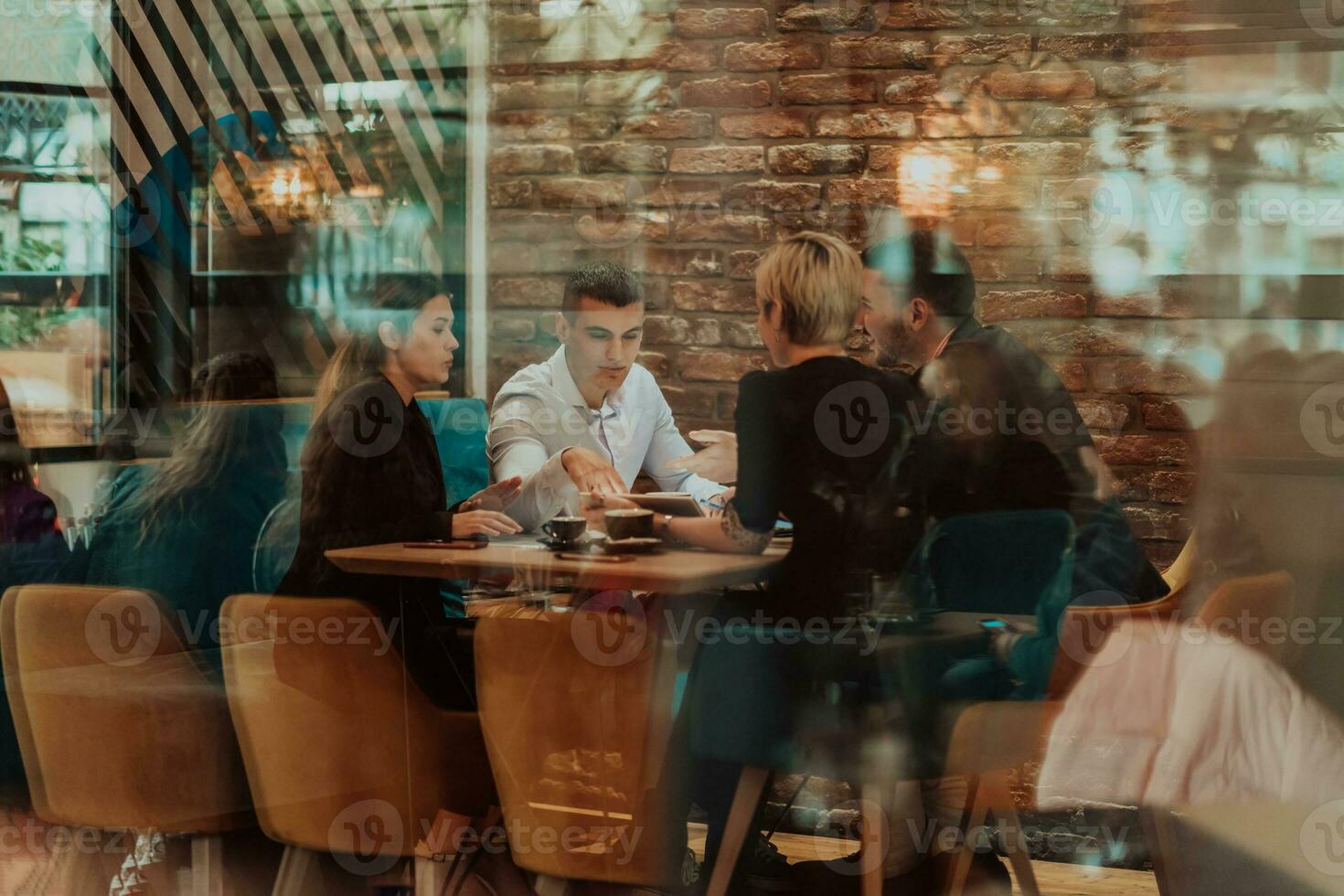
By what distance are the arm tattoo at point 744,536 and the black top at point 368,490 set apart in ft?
1.59

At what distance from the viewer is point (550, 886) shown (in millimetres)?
2068

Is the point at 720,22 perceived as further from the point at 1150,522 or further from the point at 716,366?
the point at 1150,522

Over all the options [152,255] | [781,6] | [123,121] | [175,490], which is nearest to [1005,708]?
[781,6]

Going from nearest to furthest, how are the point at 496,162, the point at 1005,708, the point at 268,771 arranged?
the point at 1005,708 → the point at 496,162 → the point at 268,771

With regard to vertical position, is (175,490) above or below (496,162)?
below

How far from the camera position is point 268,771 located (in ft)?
7.46

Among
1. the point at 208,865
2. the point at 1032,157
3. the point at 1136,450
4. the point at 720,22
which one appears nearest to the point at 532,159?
the point at 720,22

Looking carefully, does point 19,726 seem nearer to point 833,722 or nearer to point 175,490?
point 175,490

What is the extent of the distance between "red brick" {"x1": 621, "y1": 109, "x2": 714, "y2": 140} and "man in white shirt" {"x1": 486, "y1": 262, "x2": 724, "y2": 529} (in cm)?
22

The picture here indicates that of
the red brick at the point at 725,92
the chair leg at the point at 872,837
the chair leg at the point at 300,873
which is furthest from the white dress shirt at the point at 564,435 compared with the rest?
the chair leg at the point at 300,873

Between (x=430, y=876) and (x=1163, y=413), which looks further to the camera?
(x=430, y=876)

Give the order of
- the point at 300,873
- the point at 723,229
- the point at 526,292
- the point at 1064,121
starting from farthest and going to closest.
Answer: the point at 300,873
the point at 526,292
the point at 723,229
the point at 1064,121

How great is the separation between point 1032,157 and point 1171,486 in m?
0.54

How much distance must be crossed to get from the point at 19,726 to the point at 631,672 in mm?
1338
